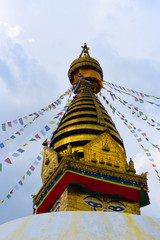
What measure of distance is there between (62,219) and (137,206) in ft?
24.8

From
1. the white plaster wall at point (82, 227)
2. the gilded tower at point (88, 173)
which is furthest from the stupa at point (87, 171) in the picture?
the white plaster wall at point (82, 227)

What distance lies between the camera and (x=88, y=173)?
991cm

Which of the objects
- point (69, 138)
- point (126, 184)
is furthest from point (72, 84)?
point (126, 184)

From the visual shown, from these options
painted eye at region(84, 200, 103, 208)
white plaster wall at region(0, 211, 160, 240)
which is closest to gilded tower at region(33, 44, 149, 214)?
painted eye at region(84, 200, 103, 208)

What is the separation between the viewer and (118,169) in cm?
1059

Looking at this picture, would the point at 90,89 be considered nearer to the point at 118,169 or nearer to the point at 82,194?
the point at 118,169

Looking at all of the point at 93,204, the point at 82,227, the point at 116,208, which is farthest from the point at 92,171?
the point at 82,227

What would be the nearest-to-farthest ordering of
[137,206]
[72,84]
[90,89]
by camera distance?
[137,206] → [90,89] → [72,84]

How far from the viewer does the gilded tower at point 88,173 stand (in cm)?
961

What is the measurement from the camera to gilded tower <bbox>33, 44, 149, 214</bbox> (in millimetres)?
9609

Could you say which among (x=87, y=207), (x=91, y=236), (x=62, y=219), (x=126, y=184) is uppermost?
(x=126, y=184)

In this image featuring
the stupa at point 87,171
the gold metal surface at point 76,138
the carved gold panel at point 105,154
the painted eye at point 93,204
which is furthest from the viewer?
the gold metal surface at point 76,138

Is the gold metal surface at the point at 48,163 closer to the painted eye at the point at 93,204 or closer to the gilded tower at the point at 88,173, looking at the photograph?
the gilded tower at the point at 88,173

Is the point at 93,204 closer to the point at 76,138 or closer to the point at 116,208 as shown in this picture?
the point at 116,208
